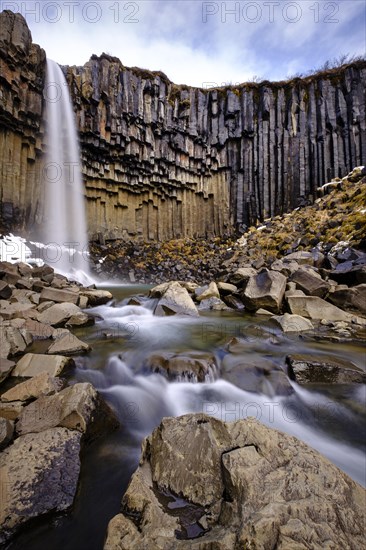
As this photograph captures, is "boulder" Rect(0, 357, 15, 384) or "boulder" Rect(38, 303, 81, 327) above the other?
"boulder" Rect(38, 303, 81, 327)

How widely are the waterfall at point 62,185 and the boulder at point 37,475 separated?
1249 cm

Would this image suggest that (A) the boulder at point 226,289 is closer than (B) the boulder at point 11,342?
No

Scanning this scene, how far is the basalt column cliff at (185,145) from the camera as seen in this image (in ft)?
48.4

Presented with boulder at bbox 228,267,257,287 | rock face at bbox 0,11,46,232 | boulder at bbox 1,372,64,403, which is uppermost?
rock face at bbox 0,11,46,232

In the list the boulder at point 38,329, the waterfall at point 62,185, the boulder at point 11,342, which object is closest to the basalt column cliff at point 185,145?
the waterfall at point 62,185

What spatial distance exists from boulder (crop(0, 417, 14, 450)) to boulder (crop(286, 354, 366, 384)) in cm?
303

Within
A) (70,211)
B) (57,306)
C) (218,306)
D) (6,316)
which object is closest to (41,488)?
(6,316)

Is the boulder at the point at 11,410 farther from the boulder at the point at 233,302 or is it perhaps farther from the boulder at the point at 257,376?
the boulder at the point at 233,302

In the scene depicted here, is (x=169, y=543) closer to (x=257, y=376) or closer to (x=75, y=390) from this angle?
(x=75, y=390)

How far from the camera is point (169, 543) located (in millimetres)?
1216

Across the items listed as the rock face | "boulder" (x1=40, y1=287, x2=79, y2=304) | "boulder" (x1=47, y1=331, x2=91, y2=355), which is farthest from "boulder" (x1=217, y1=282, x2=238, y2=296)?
the rock face

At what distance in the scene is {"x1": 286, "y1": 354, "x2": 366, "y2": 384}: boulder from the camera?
10.9 feet

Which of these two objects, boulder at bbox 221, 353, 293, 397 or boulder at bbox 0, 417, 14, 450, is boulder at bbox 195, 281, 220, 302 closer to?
boulder at bbox 221, 353, 293, 397

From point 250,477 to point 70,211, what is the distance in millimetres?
17676
